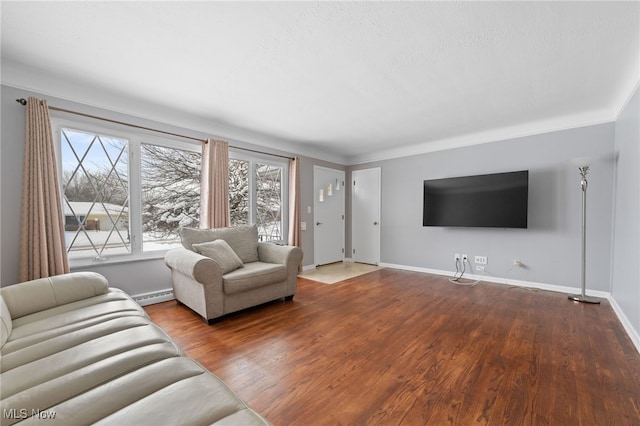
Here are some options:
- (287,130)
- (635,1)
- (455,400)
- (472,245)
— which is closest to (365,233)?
(472,245)

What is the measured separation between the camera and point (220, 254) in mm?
2887

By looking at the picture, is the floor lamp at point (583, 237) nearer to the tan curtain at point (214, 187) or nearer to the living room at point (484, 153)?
the living room at point (484, 153)

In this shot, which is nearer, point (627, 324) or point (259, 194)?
point (627, 324)

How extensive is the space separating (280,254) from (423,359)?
1.91 meters

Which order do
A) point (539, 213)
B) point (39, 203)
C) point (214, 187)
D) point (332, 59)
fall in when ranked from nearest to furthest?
1. point (332, 59)
2. point (39, 203)
3. point (214, 187)
4. point (539, 213)

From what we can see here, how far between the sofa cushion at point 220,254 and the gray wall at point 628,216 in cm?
363

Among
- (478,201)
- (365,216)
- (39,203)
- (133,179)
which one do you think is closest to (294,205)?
(365,216)

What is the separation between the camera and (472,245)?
4.25m

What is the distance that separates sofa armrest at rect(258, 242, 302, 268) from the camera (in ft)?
10.6

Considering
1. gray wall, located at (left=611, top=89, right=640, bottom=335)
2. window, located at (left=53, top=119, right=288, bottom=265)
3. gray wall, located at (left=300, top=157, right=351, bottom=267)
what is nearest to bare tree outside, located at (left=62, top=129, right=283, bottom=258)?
window, located at (left=53, top=119, right=288, bottom=265)

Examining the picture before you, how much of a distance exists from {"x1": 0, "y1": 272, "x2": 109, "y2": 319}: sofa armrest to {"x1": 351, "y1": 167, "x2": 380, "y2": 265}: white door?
4.43 metres

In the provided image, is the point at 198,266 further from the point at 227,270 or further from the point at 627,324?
the point at 627,324

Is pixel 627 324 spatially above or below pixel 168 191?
below

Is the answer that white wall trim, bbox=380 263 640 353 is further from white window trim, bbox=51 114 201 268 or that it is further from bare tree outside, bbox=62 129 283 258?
white window trim, bbox=51 114 201 268
